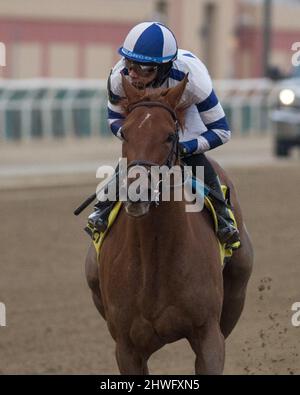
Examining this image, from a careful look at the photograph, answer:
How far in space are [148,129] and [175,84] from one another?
77 cm

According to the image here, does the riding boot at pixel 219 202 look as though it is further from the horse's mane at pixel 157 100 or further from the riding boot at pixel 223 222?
the horse's mane at pixel 157 100

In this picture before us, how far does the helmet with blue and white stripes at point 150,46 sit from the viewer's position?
6.23m

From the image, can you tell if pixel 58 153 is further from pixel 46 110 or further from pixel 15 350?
pixel 15 350

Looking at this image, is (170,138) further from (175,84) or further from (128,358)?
(128,358)

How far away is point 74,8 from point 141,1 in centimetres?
282

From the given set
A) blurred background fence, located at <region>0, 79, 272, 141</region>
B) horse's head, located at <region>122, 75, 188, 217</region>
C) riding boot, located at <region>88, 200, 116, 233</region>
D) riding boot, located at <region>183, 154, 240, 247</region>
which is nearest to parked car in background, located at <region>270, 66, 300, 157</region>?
blurred background fence, located at <region>0, 79, 272, 141</region>

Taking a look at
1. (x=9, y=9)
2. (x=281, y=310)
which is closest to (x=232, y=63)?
(x=9, y=9)

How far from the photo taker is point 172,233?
20.4ft

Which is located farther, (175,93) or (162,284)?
(162,284)

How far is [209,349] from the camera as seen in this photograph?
616 centimetres

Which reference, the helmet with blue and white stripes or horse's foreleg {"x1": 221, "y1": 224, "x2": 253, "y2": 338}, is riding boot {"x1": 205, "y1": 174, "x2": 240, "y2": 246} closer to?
horse's foreleg {"x1": 221, "y1": 224, "x2": 253, "y2": 338}

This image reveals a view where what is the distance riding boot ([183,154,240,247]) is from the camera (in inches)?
262

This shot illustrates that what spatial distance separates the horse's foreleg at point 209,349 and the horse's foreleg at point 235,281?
0.94 m

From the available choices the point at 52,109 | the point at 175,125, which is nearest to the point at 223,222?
the point at 175,125
